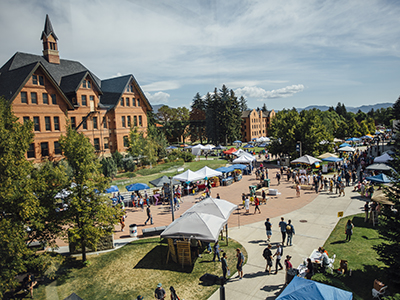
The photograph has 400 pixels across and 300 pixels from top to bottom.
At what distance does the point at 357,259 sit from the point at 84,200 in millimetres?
13429

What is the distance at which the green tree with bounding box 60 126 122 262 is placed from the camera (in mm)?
12594

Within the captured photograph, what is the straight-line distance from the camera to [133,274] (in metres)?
12.6

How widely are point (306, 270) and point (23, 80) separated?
33.3 metres

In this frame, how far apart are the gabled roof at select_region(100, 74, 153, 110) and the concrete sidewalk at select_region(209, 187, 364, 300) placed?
115 ft

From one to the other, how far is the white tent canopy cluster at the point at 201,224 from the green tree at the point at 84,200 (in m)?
3.10

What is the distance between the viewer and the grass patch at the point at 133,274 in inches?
440

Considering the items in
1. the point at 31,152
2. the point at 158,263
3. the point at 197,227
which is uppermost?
the point at 31,152

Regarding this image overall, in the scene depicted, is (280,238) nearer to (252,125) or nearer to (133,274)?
(133,274)

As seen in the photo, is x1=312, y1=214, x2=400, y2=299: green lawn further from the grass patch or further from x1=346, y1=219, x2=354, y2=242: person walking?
the grass patch

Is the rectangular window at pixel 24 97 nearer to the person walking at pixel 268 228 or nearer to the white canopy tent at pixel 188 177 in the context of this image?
the white canopy tent at pixel 188 177

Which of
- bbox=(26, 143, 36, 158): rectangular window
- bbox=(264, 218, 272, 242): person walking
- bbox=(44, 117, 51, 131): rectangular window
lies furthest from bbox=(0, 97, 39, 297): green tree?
bbox=(44, 117, 51, 131): rectangular window

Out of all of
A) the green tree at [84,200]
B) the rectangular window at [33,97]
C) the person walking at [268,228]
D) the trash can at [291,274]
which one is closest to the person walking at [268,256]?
the trash can at [291,274]

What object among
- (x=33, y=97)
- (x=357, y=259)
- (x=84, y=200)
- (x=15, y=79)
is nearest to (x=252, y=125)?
(x=33, y=97)

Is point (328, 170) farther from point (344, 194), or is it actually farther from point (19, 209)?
point (19, 209)
